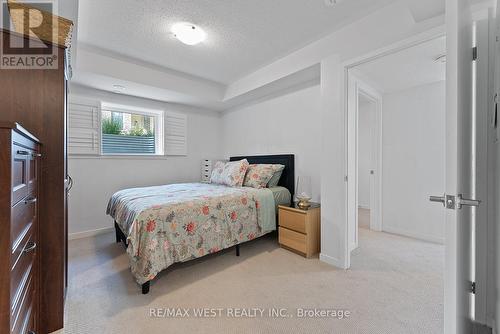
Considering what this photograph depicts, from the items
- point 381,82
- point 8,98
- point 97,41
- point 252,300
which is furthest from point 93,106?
point 381,82

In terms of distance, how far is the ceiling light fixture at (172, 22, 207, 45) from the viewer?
217cm

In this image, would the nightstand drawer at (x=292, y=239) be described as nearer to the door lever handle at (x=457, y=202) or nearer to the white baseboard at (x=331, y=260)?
the white baseboard at (x=331, y=260)

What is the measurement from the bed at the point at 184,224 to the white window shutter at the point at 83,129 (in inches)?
40.5

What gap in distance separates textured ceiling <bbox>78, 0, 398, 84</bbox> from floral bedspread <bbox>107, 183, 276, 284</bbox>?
5.67 feet

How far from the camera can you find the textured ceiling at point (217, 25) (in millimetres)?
1916

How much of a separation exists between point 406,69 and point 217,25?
224 cm

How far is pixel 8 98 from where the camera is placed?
1201 mm

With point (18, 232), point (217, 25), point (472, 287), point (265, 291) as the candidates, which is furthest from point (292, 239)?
point (217, 25)

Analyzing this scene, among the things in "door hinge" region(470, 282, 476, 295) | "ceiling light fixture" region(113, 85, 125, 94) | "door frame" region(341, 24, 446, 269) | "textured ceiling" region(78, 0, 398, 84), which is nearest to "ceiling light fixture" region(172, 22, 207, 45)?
"textured ceiling" region(78, 0, 398, 84)

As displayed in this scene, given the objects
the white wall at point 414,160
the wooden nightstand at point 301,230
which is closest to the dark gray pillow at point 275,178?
the wooden nightstand at point 301,230

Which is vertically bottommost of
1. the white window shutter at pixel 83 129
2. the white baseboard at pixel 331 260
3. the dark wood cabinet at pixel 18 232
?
the white baseboard at pixel 331 260

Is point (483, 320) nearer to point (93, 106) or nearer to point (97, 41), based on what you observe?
point (97, 41)

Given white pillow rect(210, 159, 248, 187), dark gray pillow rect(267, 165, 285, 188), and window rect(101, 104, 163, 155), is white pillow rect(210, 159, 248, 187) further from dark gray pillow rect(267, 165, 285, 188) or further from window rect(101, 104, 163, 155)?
window rect(101, 104, 163, 155)

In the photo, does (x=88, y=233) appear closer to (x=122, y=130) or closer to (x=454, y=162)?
(x=122, y=130)
